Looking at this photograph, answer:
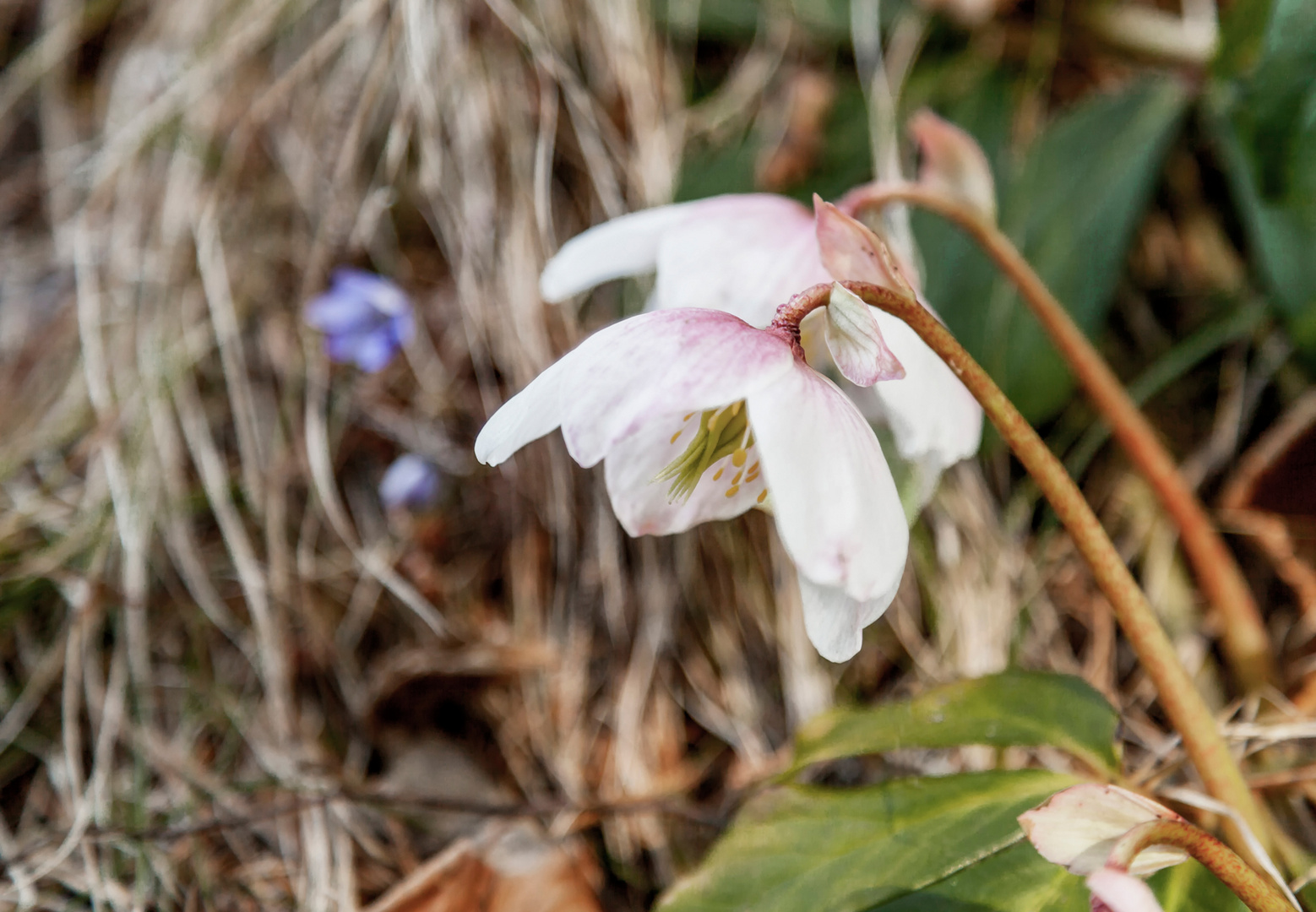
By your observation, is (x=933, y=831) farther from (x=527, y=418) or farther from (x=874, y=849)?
(x=527, y=418)

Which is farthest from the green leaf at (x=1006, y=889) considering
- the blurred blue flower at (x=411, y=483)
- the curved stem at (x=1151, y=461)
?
the blurred blue flower at (x=411, y=483)

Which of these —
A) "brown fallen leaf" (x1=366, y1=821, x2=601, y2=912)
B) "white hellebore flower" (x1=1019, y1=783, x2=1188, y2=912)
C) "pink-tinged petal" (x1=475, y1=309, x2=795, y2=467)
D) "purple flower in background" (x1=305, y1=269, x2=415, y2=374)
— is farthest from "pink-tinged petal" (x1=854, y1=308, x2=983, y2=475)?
"purple flower in background" (x1=305, y1=269, x2=415, y2=374)

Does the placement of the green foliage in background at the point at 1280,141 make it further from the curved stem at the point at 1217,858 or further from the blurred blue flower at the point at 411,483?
the blurred blue flower at the point at 411,483

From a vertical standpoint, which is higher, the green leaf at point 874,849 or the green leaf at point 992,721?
the green leaf at point 992,721

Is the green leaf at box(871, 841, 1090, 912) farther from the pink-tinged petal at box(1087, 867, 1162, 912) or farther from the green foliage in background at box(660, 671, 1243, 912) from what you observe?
the pink-tinged petal at box(1087, 867, 1162, 912)

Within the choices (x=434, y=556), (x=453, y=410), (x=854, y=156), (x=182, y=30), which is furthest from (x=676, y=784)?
(x=182, y=30)

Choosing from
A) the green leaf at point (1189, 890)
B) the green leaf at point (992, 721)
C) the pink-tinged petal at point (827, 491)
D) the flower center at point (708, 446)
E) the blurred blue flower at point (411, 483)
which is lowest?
the blurred blue flower at point (411, 483)

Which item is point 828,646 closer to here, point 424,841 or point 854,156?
point 424,841
